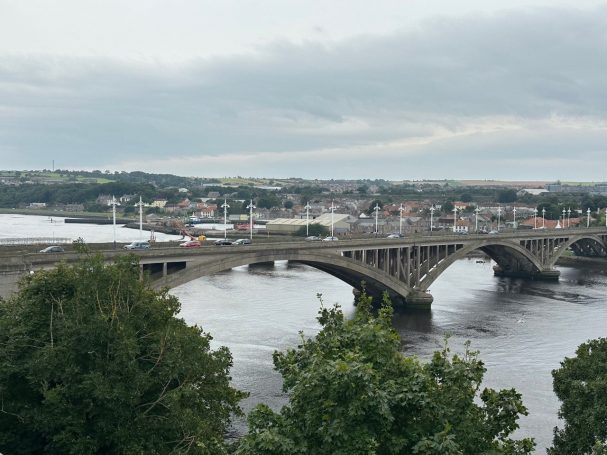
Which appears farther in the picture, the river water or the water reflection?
the water reflection

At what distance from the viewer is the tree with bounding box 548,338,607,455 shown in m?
23.3

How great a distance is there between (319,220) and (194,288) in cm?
7527

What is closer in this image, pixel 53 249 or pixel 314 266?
pixel 53 249

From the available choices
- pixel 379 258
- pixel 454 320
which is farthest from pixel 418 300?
pixel 454 320

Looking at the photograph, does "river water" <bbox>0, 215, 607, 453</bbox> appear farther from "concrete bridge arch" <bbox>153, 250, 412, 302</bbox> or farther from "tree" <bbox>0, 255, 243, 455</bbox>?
"tree" <bbox>0, 255, 243, 455</bbox>

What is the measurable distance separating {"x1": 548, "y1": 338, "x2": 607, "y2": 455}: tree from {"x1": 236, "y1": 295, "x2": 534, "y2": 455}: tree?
5.25m

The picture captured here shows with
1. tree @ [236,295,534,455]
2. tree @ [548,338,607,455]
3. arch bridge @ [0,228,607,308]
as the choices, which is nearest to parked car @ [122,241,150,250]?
arch bridge @ [0,228,607,308]

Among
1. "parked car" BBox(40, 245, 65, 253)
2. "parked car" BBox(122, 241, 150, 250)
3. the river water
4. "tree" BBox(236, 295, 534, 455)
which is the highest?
"parked car" BBox(40, 245, 65, 253)

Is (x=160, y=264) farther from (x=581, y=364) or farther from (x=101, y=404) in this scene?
(x=581, y=364)

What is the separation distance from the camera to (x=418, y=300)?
7512 cm

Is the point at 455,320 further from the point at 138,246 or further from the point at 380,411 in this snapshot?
the point at 380,411

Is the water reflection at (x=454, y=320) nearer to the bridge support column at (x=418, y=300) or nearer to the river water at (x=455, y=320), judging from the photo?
the river water at (x=455, y=320)

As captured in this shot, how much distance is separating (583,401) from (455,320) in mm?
45917

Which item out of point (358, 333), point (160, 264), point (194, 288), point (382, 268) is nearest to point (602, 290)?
point (382, 268)
